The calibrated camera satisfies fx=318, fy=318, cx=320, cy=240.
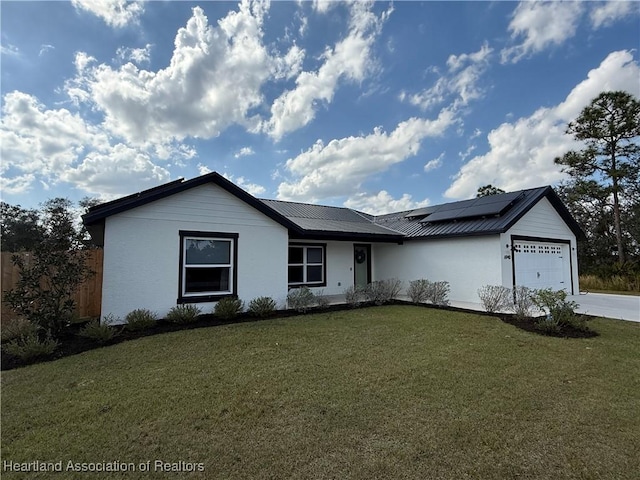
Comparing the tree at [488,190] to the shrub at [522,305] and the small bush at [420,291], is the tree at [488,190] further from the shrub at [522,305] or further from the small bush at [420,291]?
the shrub at [522,305]

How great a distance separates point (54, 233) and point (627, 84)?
26600 millimetres

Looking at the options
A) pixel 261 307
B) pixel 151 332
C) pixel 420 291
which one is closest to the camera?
pixel 151 332

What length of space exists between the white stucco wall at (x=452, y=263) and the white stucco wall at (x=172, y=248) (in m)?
6.25

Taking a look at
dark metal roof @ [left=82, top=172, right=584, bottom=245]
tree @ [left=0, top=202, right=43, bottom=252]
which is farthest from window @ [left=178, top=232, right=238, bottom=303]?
tree @ [left=0, top=202, right=43, bottom=252]

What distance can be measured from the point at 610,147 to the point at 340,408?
984 inches

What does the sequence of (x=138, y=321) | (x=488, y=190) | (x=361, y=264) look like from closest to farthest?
1. (x=138, y=321)
2. (x=361, y=264)
3. (x=488, y=190)

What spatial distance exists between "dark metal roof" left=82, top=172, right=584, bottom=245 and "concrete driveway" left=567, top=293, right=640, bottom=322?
11.5 ft

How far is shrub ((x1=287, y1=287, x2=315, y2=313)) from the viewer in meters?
10.1

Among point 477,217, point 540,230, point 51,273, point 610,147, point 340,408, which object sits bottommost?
point 340,408

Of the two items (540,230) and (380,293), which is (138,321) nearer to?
(380,293)

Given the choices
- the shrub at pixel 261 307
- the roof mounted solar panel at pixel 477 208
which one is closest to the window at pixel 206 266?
the shrub at pixel 261 307

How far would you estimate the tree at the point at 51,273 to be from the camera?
659 centimetres

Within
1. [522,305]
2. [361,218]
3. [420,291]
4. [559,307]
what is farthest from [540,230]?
[361,218]

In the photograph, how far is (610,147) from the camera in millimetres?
19609
